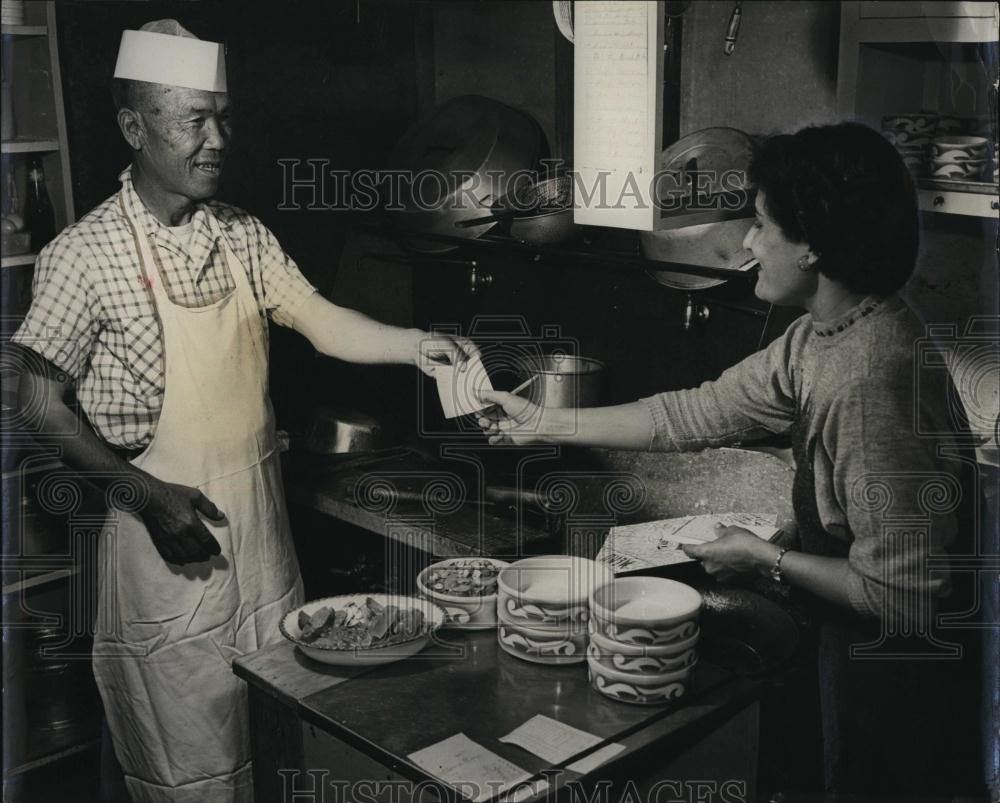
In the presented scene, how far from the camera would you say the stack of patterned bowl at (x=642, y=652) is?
6.12ft

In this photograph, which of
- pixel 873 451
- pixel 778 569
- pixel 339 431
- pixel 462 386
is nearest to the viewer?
pixel 873 451

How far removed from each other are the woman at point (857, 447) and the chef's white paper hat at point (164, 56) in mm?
980

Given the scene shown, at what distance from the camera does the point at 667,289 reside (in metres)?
2.07

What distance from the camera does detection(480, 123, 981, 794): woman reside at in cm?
183

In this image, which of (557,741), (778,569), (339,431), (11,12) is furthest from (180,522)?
(778,569)

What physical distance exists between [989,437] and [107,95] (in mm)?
1584

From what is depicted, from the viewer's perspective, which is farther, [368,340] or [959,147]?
[368,340]

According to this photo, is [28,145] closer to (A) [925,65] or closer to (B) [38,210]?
(B) [38,210]

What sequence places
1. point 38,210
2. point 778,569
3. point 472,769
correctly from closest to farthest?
point 472,769 → point 778,569 → point 38,210

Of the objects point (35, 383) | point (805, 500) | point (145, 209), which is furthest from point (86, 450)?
point (805, 500)

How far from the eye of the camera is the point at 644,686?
188cm

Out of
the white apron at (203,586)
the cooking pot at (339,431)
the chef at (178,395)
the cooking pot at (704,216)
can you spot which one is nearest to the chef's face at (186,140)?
the chef at (178,395)

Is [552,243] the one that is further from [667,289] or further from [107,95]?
[107,95]

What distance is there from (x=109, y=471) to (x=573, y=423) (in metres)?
0.84
